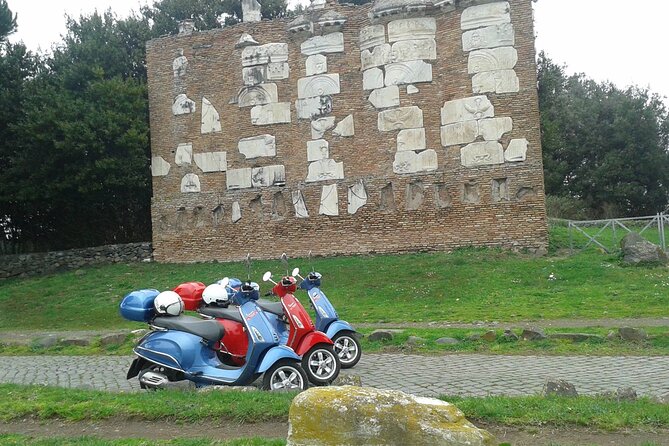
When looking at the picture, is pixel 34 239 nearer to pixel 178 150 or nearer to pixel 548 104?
pixel 178 150

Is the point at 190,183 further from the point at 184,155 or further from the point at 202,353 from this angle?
the point at 202,353

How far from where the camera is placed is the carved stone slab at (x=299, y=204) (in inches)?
864

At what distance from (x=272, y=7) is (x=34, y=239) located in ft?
52.9

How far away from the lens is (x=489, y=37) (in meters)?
20.0

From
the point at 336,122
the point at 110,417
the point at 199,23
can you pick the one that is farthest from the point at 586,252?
the point at 199,23

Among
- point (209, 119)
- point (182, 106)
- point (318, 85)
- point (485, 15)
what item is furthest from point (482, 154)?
point (182, 106)

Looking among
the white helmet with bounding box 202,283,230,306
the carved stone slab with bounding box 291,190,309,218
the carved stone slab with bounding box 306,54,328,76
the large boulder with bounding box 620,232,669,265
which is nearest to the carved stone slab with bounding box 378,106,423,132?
Answer: the carved stone slab with bounding box 306,54,328,76

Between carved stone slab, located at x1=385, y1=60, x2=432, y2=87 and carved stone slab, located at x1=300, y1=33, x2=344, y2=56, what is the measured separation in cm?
188

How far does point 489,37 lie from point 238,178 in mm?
8850

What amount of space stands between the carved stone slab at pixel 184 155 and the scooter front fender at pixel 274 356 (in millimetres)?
16753

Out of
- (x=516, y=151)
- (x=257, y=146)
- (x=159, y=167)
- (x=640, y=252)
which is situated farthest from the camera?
(x=159, y=167)

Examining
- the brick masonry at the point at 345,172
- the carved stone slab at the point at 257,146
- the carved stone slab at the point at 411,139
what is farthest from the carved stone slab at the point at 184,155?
the carved stone slab at the point at 411,139

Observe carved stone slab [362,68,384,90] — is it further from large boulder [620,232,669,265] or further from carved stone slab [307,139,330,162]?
large boulder [620,232,669,265]

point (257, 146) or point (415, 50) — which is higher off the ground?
point (415, 50)
